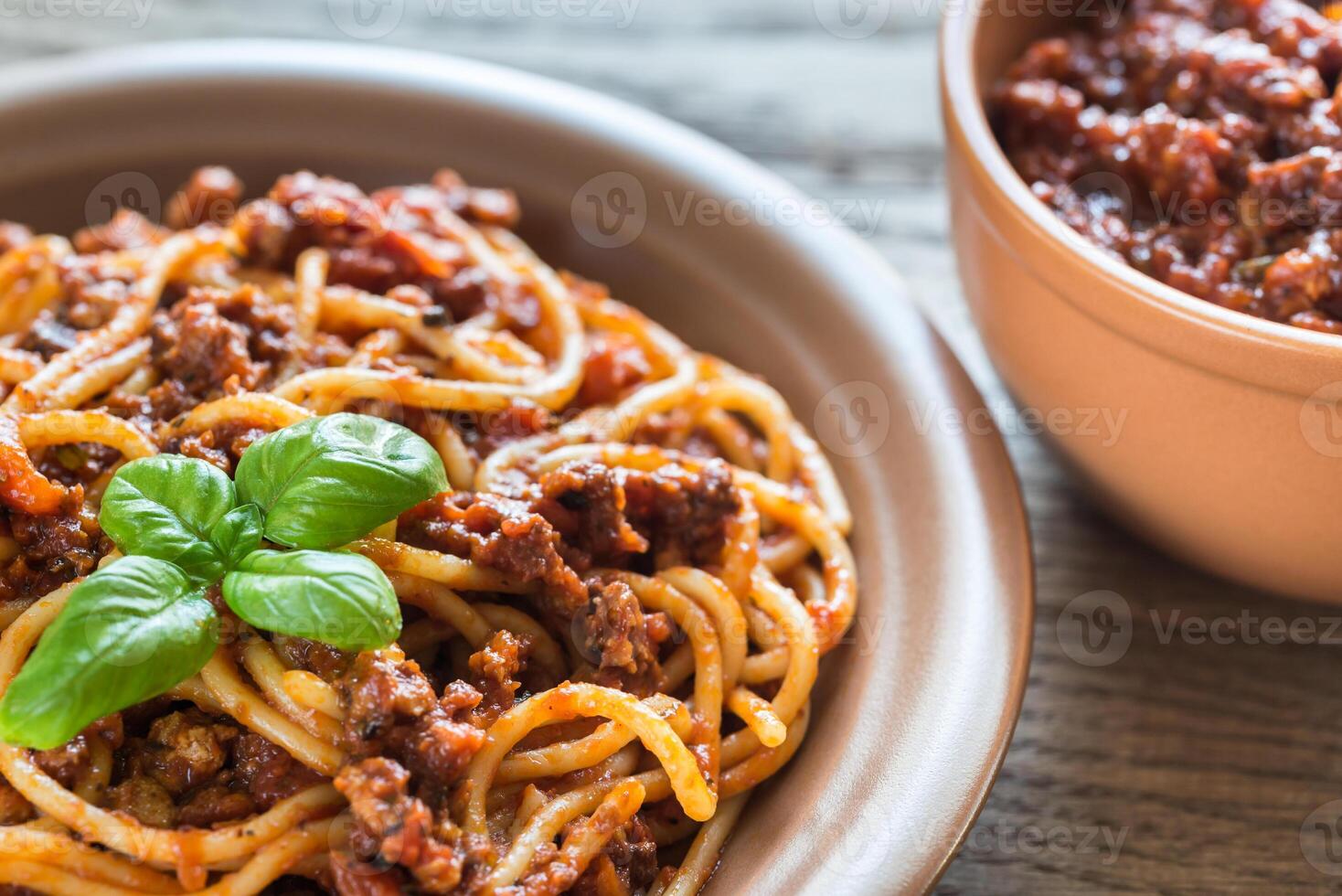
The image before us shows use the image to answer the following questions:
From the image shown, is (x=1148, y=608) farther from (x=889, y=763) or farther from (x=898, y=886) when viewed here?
(x=898, y=886)

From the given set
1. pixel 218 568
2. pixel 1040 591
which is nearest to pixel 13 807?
pixel 218 568

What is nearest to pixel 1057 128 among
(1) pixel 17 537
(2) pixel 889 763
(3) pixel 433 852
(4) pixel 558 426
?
(4) pixel 558 426

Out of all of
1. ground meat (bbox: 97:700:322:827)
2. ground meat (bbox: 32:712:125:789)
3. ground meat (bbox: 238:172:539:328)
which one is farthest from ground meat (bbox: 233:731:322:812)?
ground meat (bbox: 238:172:539:328)

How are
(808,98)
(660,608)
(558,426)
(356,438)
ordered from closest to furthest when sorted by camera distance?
(356,438) → (660,608) → (558,426) → (808,98)

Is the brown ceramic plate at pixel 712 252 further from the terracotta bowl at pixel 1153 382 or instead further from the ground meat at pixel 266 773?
the ground meat at pixel 266 773

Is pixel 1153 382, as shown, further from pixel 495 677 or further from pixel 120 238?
pixel 120 238

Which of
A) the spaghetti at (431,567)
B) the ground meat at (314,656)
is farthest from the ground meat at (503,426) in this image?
the ground meat at (314,656)

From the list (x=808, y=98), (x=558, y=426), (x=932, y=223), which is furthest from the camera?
(x=808, y=98)

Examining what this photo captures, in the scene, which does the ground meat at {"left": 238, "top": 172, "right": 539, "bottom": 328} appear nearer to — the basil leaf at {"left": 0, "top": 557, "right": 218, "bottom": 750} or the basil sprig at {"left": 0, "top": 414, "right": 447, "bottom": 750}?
the basil sprig at {"left": 0, "top": 414, "right": 447, "bottom": 750}
